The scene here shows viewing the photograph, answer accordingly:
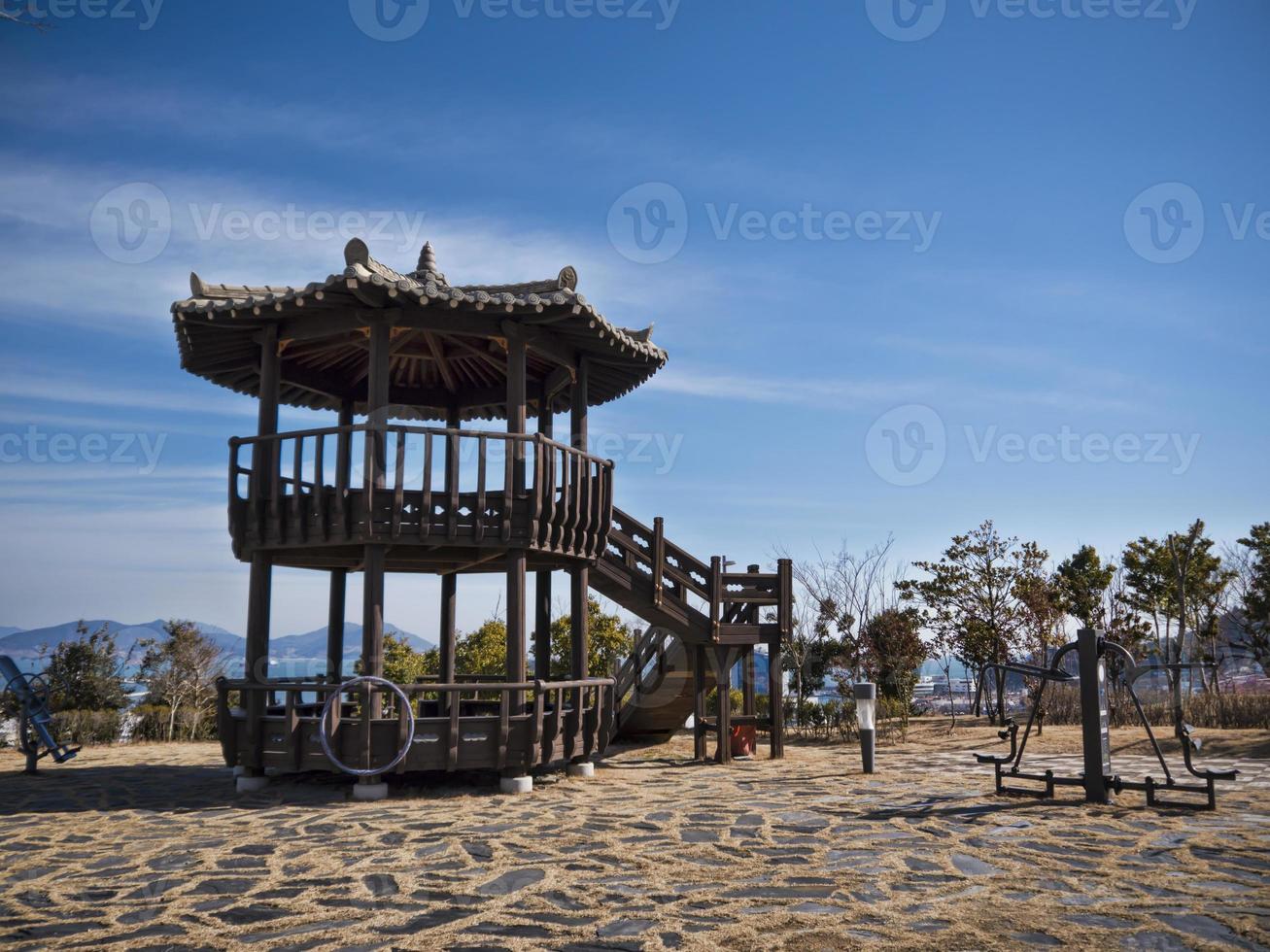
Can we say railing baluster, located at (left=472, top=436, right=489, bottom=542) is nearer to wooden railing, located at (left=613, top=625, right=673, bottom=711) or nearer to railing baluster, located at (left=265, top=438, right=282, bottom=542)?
railing baluster, located at (left=265, top=438, right=282, bottom=542)

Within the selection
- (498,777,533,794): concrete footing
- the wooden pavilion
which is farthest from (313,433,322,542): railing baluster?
(498,777,533,794): concrete footing

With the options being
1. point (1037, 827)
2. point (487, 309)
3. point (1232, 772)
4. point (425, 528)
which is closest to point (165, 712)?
point (425, 528)

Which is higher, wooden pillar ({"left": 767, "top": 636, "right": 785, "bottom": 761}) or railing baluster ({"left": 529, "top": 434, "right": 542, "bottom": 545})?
railing baluster ({"left": 529, "top": 434, "right": 542, "bottom": 545})

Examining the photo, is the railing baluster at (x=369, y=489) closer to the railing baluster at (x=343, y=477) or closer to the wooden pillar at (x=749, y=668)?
the railing baluster at (x=343, y=477)

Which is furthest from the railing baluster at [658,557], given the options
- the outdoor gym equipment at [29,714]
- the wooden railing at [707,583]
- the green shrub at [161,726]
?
the green shrub at [161,726]

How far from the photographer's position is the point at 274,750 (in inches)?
436

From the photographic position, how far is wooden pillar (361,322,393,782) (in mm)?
10953

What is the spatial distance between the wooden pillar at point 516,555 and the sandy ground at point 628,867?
4.72 ft

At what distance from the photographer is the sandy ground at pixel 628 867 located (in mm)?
5609

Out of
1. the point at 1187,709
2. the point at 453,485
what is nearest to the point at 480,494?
the point at 453,485

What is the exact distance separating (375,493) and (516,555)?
5.78 ft

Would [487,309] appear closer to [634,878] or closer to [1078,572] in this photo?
[634,878]

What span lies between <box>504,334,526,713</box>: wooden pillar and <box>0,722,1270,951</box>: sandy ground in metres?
1.44

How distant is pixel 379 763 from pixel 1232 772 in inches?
339
